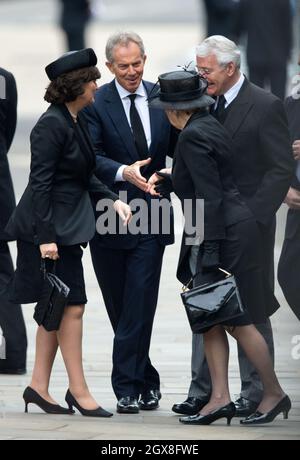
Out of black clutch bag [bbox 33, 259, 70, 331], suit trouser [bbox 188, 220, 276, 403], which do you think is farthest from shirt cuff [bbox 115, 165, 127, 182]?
suit trouser [bbox 188, 220, 276, 403]

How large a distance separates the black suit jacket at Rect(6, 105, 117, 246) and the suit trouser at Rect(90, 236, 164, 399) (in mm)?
387

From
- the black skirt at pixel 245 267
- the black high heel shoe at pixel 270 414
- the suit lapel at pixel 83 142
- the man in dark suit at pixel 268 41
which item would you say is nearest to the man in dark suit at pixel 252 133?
the black skirt at pixel 245 267

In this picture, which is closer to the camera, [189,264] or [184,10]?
[189,264]

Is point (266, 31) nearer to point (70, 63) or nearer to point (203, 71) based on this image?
point (203, 71)

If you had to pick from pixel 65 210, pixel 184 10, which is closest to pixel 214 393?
pixel 65 210

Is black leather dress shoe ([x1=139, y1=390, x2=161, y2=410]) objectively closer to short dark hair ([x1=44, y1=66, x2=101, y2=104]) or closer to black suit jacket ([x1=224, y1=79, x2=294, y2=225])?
black suit jacket ([x1=224, y1=79, x2=294, y2=225])

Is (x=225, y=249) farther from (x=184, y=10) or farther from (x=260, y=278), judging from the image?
(x=184, y=10)

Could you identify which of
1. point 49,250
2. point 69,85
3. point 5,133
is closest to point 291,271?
point 49,250

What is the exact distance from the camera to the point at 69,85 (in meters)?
7.79

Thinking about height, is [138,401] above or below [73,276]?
below

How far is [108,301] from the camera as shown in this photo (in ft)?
27.5

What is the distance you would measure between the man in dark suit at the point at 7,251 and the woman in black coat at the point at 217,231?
A: 5.03 ft
